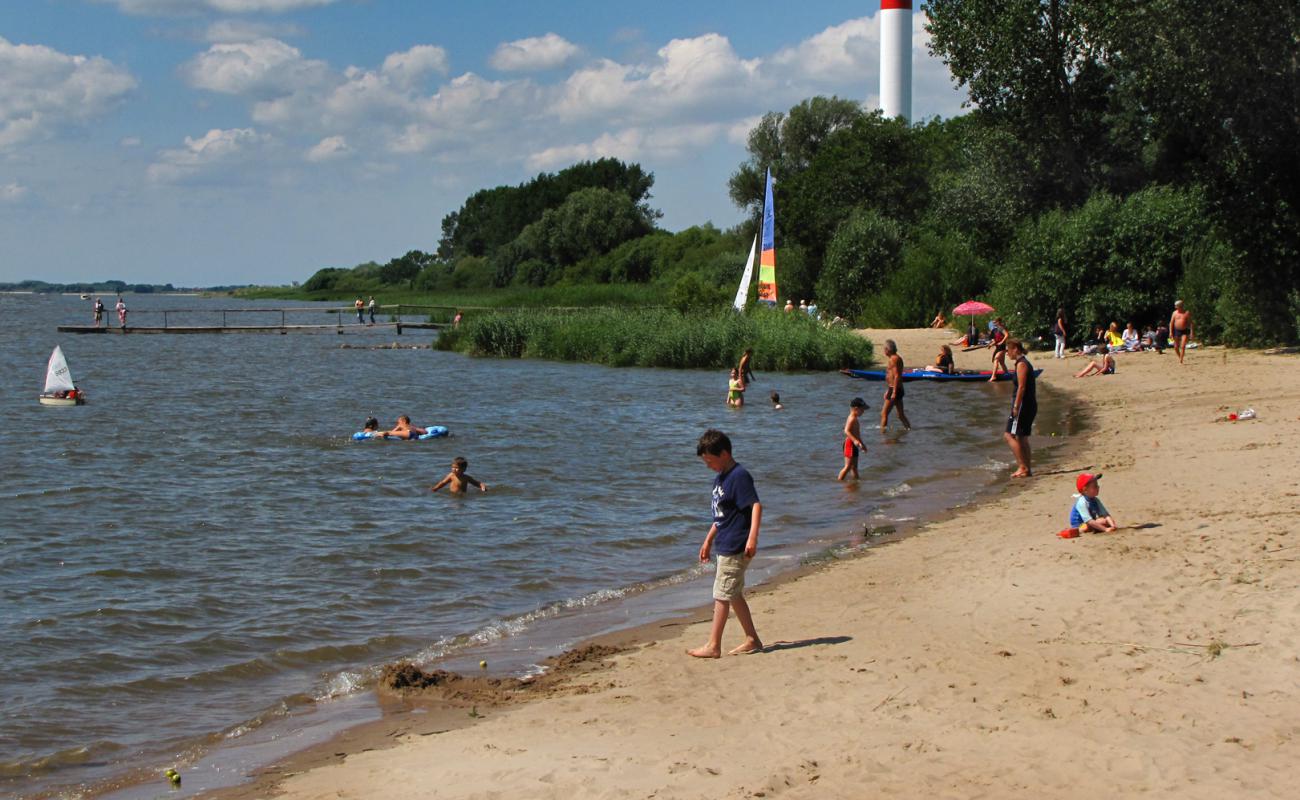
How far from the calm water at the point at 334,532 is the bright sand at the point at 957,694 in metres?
1.61

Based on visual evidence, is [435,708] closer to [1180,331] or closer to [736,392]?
[736,392]

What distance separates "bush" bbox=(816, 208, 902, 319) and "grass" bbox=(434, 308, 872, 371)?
41.0 ft

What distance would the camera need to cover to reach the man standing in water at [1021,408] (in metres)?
16.5

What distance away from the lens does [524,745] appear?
722 cm

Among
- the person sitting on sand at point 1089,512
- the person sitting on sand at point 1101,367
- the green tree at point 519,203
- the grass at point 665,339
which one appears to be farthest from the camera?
the green tree at point 519,203

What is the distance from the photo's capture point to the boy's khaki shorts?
339 inches

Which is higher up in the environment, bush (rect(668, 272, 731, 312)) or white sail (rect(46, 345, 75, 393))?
bush (rect(668, 272, 731, 312))

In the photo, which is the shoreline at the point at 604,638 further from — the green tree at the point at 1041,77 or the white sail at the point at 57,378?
the green tree at the point at 1041,77

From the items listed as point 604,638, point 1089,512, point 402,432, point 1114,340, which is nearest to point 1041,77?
point 1114,340

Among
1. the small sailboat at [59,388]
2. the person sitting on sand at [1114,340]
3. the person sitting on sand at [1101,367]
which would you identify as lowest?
the small sailboat at [59,388]

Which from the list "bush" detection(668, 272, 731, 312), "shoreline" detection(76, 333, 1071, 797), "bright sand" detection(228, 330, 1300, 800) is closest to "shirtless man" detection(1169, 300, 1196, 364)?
"shoreline" detection(76, 333, 1071, 797)

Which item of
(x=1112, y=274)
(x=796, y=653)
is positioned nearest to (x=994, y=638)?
(x=796, y=653)

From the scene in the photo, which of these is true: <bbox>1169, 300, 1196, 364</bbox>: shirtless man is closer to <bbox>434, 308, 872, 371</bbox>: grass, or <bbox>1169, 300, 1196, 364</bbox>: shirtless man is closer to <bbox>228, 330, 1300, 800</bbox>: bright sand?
<bbox>434, 308, 872, 371</bbox>: grass

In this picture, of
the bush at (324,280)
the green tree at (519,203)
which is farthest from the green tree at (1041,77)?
the bush at (324,280)
